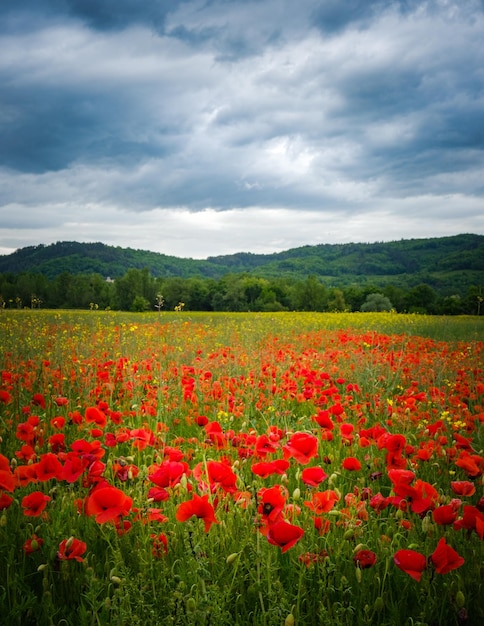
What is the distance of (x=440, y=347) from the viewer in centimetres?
822

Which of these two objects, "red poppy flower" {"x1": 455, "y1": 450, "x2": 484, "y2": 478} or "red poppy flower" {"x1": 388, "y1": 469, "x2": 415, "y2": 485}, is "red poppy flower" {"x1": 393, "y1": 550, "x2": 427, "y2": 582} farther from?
"red poppy flower" {"x1": 455, "y1": 450, "x2": 484, "y2": 478}

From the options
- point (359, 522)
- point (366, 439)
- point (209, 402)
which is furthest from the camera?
point (209, 402)

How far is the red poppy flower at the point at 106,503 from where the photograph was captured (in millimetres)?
1479

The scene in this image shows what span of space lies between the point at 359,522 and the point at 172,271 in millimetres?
105759

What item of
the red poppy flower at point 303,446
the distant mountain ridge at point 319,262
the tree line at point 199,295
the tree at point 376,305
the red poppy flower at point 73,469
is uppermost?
the distant mountain ridge at point 319,262

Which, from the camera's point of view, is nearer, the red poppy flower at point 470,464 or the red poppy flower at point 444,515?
the red poppy flower at point 444,515

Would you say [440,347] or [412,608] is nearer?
[412,608]

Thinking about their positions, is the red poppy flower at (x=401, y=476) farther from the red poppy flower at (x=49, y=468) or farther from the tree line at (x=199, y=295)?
the tree line at (x=199, y=295)

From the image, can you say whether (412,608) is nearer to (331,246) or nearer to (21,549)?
(21,549)

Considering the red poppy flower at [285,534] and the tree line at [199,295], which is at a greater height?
the tree line at [199,295]

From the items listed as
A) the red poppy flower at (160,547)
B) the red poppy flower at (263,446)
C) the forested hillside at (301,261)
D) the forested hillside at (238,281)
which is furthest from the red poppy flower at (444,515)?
the forested hillside at (301,261)

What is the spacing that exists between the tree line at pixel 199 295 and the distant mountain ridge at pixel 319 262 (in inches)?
143

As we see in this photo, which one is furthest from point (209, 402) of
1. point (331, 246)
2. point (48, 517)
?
point (331, 246)

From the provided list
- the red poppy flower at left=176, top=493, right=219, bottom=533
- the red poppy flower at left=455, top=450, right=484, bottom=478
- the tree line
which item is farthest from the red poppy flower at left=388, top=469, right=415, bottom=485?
the tree line
